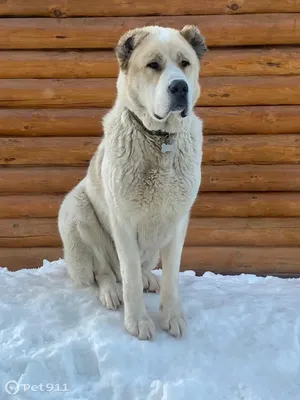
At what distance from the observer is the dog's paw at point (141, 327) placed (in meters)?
2.61

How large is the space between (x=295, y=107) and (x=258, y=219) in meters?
1.07

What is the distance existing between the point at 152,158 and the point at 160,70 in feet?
1.48

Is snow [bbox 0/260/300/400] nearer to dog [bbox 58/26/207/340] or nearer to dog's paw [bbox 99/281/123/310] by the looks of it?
dog's paw [bbox 99/281/123/310]

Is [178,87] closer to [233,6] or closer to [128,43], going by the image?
[128,43]

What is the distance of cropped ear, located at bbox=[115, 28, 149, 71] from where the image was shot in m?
2.64

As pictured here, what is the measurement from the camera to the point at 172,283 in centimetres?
282

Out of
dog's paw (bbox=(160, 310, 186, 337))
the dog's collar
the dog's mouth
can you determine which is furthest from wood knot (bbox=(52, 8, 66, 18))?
dog's paw (bbox=(160, 310, 186, 337))

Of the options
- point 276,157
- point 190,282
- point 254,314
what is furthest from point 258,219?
point 254,314

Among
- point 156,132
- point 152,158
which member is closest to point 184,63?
point 156,132

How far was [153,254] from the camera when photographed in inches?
122

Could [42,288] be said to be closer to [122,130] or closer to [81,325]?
[81,325]

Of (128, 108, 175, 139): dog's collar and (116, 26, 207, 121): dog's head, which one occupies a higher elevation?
(116, 26, 207, 121): dog's head

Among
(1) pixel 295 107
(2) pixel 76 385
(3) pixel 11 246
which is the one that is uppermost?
(1) pixel 295 107

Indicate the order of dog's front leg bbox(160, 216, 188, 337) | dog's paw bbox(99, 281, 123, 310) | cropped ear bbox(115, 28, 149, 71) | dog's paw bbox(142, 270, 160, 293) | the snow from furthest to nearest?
dog's paw bbox(142, 270, 160, 293), dog's paw bbox(99, 281, 123, 310), dog's front leg bbox(160, 216, 188, 337), cropped ear bbox(115, 28, 149, 71), the snow
